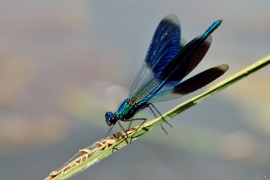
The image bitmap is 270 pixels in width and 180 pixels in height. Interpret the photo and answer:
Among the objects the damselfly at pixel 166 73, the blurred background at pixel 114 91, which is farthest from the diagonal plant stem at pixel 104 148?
the blurred background at pixel 114 91

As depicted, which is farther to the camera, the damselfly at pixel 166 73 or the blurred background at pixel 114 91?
the blurred background at pixel 114 91

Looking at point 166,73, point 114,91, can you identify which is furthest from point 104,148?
point 114,91

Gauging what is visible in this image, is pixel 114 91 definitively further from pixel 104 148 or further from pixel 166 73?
pixel 104 148

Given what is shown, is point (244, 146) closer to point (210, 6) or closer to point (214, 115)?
point (214, 115)

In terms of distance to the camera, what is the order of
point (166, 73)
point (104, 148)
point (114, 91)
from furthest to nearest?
point (114, 91), point (166, 73), point (104, 148)

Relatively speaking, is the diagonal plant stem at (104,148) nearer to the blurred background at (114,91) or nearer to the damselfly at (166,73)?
the damselfly at (166,73)

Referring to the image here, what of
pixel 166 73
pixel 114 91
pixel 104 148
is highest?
pixel 114 91

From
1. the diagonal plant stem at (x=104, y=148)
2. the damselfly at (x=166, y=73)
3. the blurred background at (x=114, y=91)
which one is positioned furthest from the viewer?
the blurred background at (x=114, y=91)

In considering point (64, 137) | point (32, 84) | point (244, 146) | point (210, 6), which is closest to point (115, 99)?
point (64, 137)

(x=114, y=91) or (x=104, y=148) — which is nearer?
(x=104, y=148)
